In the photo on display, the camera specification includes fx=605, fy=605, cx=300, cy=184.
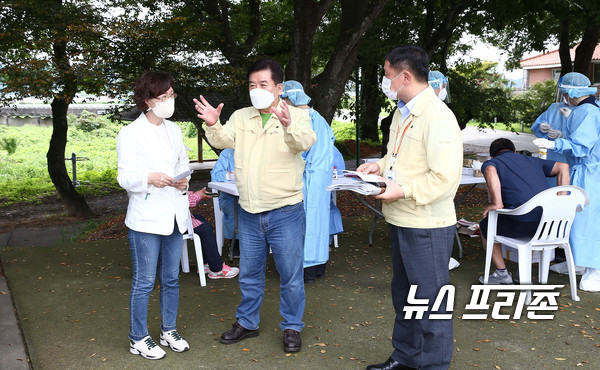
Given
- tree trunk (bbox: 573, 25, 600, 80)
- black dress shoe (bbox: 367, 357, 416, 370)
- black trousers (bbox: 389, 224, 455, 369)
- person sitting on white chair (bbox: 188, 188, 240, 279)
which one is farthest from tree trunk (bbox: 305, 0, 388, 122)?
black trousers (bbox: 389, 224, 455, 369)

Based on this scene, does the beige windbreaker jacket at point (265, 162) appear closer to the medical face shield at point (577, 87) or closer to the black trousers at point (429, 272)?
the black trousers at point (429, 272)

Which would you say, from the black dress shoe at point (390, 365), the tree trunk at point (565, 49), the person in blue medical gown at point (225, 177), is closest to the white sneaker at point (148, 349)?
the black dress shoe at point (390, 365)

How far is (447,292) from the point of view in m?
3.10

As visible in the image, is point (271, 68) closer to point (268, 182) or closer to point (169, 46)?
point (268, 182)

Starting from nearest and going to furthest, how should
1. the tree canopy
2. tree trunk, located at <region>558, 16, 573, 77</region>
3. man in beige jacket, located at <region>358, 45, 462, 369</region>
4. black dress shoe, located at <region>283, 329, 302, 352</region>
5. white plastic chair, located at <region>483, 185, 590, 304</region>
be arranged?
man in beige jacket, located at <region>358, 45, 462, 369</region> < black dress shoe, located at <region>283, 329, 302, 352</region> < white plastic chair, located at <region>483, 185, 590, 304</region> < the tree canopy < tree trunk, located at <region>558, 16, 573, 77</region>

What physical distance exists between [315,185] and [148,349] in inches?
84.1

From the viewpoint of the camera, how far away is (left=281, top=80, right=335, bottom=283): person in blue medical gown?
5.25m

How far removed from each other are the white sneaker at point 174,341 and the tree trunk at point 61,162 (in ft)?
26.7

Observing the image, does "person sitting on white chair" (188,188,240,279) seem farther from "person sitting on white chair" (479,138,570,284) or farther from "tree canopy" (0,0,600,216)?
"tree canopy" (0,0,600,216)

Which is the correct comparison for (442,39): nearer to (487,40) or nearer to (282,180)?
(487,40)

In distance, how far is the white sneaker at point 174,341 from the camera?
3.85 meters

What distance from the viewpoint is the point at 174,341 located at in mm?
3857

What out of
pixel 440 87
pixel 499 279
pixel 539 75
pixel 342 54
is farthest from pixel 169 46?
pixel 539 75

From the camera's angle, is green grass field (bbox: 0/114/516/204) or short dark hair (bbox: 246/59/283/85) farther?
green grass field (bbox: 0/114/516/204)
